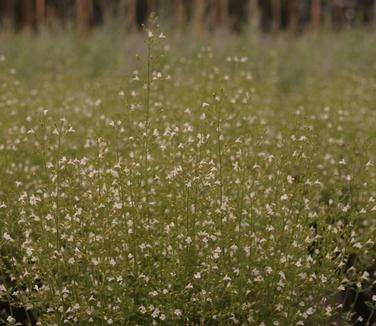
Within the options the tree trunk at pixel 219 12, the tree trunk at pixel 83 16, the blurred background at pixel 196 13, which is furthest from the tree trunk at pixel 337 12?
the tree trunk at pixel 83 16

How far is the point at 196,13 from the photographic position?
1345 centimetres

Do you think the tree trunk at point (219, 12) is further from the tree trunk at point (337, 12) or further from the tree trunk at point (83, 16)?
the tree trunk at point (337, 12)

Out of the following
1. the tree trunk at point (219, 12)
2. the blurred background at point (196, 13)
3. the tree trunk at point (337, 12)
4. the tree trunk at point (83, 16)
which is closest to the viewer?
the tree trunk at point (83, 16)

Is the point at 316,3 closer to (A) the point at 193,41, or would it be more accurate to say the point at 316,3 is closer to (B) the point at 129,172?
(A) the point at 193,41

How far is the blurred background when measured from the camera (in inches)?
563

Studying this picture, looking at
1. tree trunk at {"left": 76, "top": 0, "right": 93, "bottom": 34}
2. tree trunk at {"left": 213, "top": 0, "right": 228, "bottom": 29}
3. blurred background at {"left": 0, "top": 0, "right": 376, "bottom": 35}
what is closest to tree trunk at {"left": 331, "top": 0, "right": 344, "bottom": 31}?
blurred background at {"left": 0, "top": 0, "right": 376, "bottom": 35}

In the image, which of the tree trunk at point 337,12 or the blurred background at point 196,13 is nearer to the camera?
the blurred background at point 196,13

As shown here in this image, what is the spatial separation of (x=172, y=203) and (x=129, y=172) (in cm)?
30

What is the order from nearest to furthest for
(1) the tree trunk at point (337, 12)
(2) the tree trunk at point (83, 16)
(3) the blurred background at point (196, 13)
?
(2) the tree trunk at point (83, 16)
(3) the blurred background at point (196, 13)
(1) the tree trunk at point (337, 12)

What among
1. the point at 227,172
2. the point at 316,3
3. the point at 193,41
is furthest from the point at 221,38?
the point at 227,172

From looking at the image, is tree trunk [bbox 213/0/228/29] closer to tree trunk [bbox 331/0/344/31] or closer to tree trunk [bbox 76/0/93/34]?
tree trunk [bbox 76/0/93/34]

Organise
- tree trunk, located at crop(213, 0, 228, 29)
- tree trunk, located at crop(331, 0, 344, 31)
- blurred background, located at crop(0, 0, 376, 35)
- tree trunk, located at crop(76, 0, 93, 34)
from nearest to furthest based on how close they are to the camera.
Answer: tree trunk, located at crop(76, 0, 93, 34) → blurred background, located at crop(0, 0, 376, 35) → tree trunk, located at crop(213, 0, 228, 29) → tree trunk, located at crop(331, 0, 344, 31)

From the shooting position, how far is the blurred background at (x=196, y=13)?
1431 cm

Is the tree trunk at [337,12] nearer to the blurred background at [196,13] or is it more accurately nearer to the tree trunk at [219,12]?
the blurred background at [196,13]
